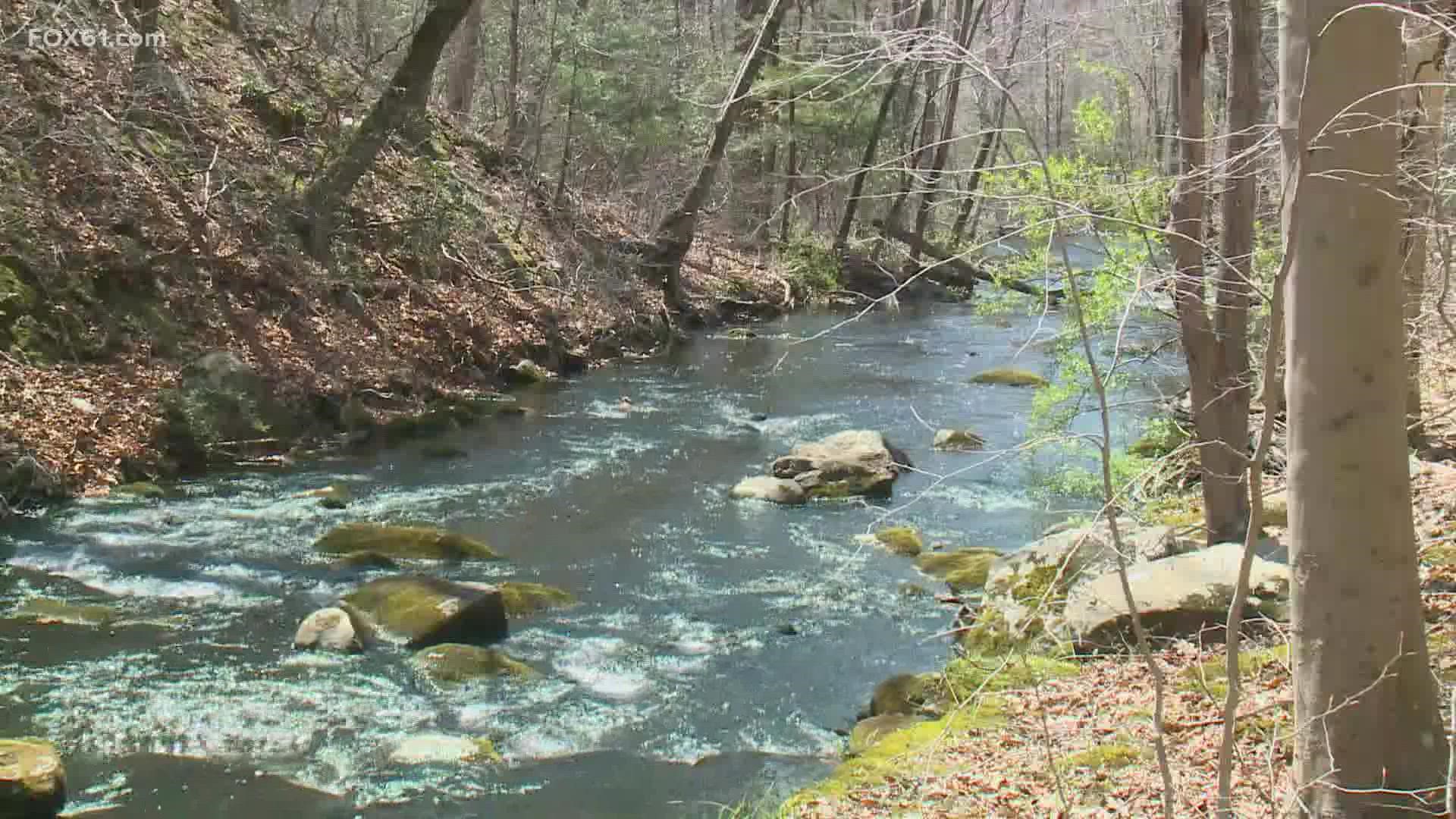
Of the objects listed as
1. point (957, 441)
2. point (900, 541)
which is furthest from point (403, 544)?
point (957, 441)

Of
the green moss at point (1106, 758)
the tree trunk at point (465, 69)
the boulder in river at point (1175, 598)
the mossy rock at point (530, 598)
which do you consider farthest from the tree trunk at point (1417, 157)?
the tree trunk at point (465, 69)

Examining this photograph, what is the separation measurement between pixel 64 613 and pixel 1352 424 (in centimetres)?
784

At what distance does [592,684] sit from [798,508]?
486 centimetres

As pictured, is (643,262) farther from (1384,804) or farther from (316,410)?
(1384,804)

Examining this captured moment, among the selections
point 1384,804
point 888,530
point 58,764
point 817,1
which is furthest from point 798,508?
point 817,1

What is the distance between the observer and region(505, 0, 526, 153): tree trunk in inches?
917

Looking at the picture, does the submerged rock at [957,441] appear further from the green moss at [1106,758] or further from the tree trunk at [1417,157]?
the green moss at [1106,758]

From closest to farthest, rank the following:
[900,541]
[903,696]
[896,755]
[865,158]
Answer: [896,755] → [903,696] → [900,541] → [865,158]

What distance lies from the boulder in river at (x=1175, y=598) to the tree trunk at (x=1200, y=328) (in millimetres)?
555

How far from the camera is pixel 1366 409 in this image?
10.5 ft

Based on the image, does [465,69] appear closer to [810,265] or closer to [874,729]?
[810,265]

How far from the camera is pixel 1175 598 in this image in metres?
6.94

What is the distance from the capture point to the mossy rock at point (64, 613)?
8.02 meters

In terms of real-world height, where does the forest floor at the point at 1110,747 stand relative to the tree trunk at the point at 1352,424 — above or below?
below
